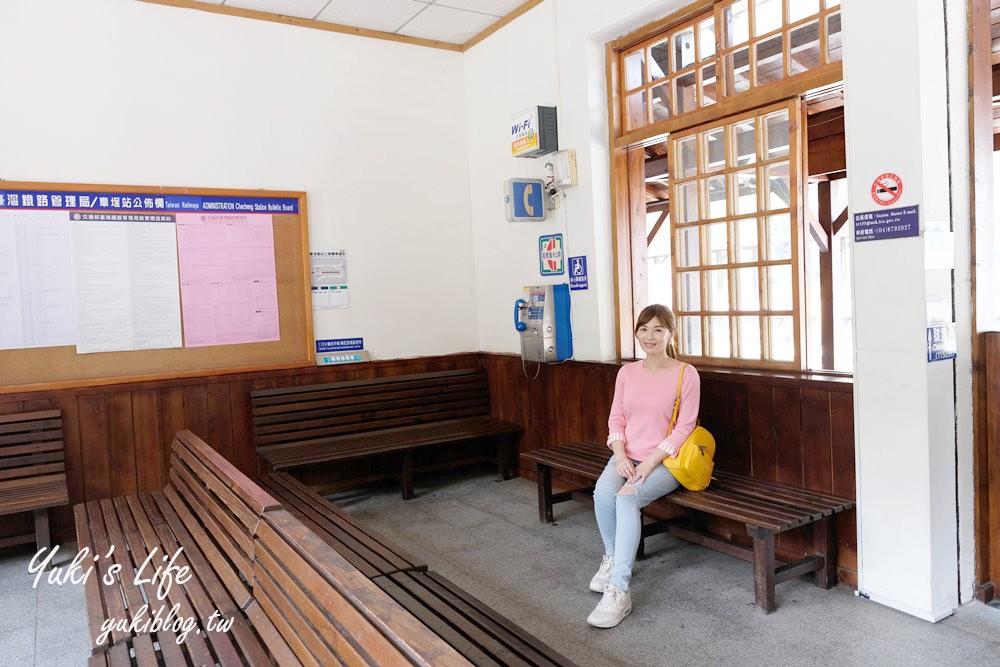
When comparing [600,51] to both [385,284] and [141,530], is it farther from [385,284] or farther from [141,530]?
[141,530]

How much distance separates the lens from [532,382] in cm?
522

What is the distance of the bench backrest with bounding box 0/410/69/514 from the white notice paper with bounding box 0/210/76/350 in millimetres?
444

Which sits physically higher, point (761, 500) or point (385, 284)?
point (385, 284)

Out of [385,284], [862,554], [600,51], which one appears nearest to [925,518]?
[862,554]

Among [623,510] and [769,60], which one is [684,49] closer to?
[769,60]

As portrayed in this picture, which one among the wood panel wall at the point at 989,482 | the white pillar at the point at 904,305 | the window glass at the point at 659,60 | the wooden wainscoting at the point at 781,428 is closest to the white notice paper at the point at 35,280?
the wooden wainscoting at the point at 781,428

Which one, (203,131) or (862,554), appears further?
(203,131)

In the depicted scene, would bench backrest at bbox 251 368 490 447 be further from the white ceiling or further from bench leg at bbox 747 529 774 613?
bench leg at bbox 747 529 774 613

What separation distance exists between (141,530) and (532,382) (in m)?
2.68

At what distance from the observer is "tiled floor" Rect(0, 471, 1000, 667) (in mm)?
2730

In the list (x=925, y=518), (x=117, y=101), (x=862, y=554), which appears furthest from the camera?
(x=117, y=101)

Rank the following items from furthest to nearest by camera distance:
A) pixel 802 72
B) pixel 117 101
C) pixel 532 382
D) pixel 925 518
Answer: pixel 532 382 < pixel 117 101 < pixel 802 72 < pixel 925 518

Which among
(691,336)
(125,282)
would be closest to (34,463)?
(125,282)

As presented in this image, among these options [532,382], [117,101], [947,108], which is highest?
[117,101]
